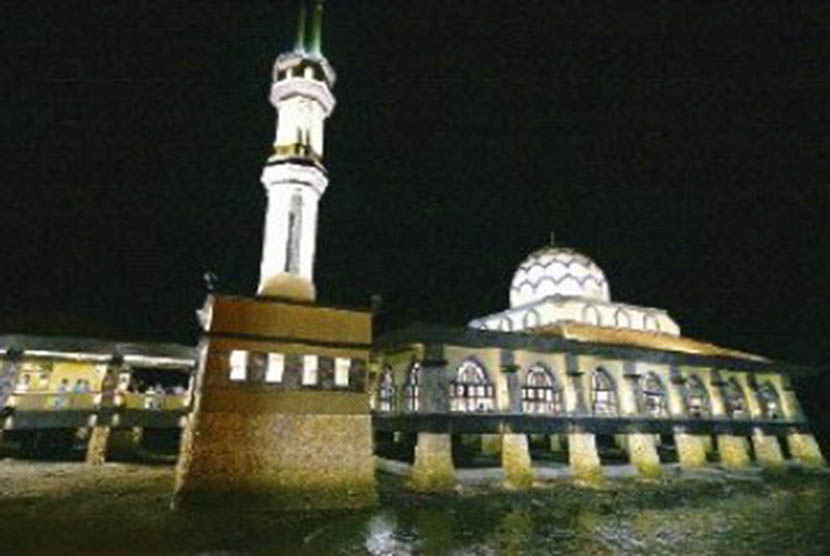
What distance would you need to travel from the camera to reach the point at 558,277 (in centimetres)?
3988

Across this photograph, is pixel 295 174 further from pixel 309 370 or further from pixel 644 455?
pixel 644 455

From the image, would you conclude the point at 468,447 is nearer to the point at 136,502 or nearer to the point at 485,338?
the point at 485,338

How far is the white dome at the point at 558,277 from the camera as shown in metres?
39.5

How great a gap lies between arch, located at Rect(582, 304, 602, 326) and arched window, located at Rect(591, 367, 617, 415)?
7868 millimetres

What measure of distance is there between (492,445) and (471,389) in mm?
9710

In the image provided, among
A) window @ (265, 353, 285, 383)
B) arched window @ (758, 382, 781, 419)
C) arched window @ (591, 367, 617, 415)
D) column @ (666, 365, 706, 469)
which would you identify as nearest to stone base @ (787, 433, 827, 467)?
arched window @ (758, 382, 781, 419)

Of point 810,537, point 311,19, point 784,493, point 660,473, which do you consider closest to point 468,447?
point 660,473

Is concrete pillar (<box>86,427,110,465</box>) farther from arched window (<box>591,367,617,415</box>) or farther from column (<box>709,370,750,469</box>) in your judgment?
column (<box>709,370,750,469</box>)

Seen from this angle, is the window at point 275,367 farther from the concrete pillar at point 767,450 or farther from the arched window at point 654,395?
the concrete pillar at point 767,450

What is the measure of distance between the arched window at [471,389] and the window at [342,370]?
623cm

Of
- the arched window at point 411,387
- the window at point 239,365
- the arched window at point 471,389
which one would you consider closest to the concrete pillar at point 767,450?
the arched window at point 471,389

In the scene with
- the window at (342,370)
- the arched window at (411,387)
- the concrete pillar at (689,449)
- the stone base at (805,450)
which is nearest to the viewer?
the window at (342,370)

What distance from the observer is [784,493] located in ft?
86.4

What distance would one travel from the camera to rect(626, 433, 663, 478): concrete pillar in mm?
27328
